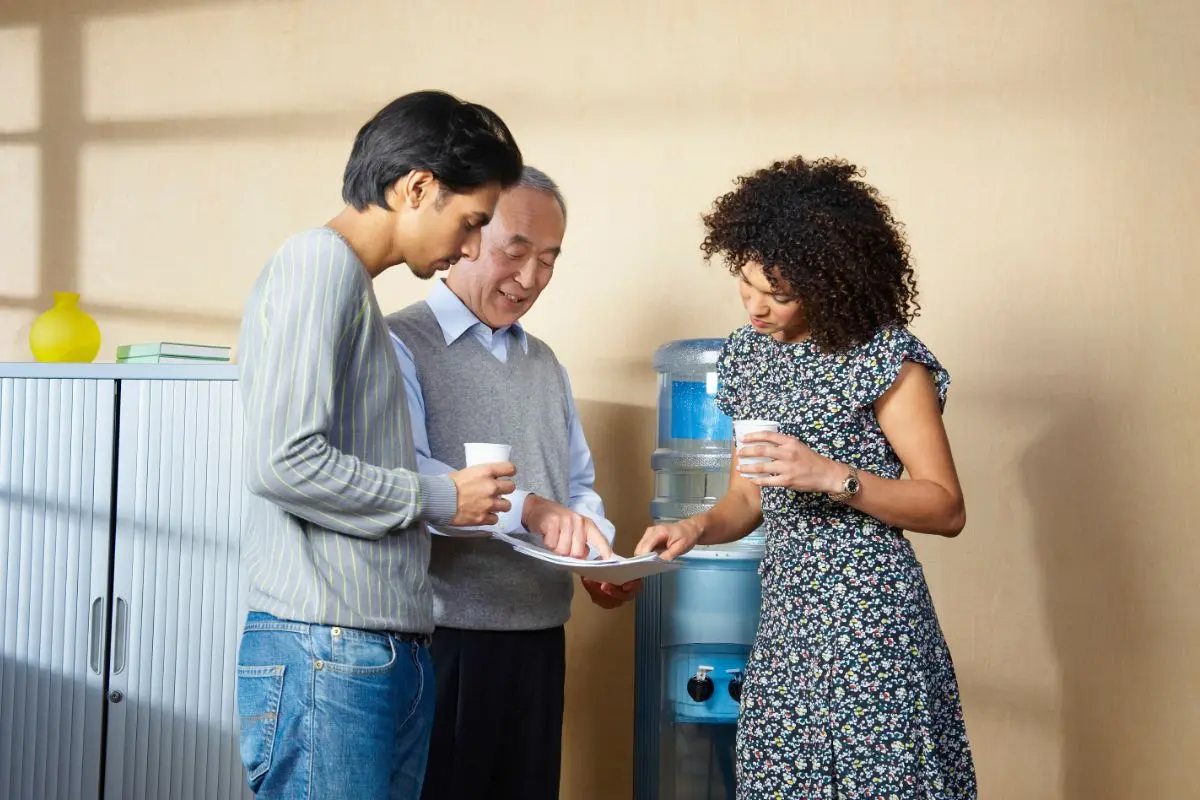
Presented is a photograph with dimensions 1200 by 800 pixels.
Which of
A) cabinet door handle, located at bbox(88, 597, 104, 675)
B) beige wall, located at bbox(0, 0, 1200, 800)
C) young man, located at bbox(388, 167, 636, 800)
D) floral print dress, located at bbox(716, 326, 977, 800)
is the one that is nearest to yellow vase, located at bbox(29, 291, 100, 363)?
beige wall, located at bbox(0, 0, 1200, 800)

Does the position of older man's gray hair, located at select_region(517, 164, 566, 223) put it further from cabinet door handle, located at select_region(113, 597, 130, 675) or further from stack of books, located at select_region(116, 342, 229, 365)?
cabinet door handle, located at select_region(113, 597, 130, 675)

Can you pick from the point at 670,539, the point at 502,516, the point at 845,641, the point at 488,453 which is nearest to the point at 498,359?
the point at 502,516

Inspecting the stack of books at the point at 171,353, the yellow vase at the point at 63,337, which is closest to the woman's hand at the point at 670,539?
the stack of books at the point at 171,353

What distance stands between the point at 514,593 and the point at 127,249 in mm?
1973

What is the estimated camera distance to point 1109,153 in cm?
275

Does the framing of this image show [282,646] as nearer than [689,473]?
Yes

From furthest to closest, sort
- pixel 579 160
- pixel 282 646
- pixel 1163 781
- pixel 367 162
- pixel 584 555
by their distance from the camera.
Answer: pixel 579 160 < pixel 1163 781 < pixel 584 555 < pixel 367 162 < pixel 282 646

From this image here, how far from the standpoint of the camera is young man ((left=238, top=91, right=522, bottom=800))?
132cm

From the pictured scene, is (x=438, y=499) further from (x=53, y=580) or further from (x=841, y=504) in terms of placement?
(x=53, y=580)

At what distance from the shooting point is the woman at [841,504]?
167 centimetres

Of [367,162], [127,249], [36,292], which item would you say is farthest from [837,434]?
[36,292]

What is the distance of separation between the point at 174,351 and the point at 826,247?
156 cm

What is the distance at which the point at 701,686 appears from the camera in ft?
7.97

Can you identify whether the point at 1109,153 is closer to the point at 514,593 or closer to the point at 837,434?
the point at 837,434
